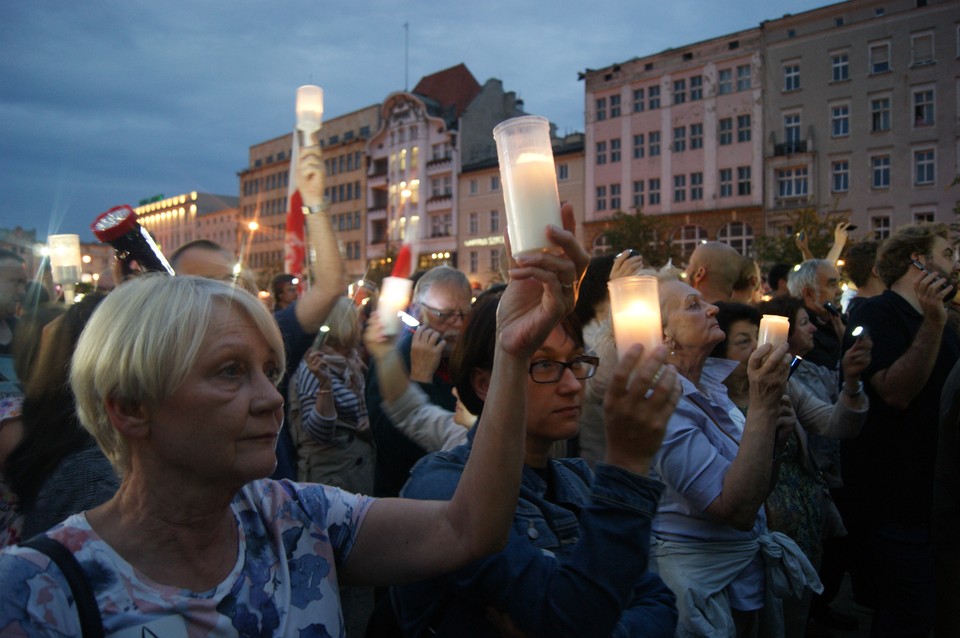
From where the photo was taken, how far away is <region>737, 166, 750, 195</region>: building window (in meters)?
40.8

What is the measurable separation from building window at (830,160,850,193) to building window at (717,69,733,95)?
7.45 m

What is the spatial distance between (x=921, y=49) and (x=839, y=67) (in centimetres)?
385

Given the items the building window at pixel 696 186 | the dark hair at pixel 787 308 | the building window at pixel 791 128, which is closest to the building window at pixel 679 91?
the building window at pixel 696 186

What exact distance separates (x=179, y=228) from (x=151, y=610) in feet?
318

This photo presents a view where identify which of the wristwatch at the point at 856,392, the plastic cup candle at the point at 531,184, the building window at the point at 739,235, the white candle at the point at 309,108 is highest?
the building window at the point at 739,235

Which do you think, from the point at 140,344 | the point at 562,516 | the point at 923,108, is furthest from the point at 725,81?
the point at 140,344

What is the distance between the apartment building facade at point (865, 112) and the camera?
3594 cm

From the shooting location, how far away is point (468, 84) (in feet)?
194

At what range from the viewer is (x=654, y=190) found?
44.4 m

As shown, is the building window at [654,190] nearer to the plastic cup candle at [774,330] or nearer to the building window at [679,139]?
the building window at [679,139]

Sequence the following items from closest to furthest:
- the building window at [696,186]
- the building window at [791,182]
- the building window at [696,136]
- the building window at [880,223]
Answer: the building window at [880,223]
the building window at [791,182]
the building window at [696,186]
the building window at [696,136]

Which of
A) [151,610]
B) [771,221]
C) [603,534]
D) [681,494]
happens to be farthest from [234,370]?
[771,221]

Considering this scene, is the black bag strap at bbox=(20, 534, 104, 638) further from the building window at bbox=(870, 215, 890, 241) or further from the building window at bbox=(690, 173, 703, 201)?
the building window at bbox=(690, 173, 703, 201)

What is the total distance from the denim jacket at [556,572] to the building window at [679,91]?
45021mm
